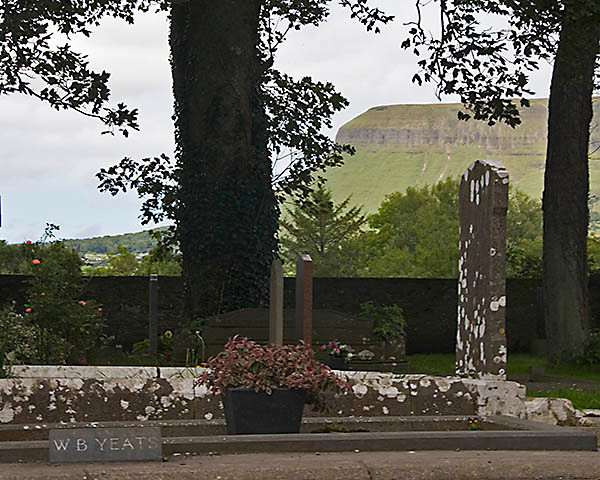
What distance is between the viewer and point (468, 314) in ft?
36.8

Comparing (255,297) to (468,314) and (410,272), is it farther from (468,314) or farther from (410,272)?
(410,272)

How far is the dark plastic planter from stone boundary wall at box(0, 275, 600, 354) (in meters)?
16.4

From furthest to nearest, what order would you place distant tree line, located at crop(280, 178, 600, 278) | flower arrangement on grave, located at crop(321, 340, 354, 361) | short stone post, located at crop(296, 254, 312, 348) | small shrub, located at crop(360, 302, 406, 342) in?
1. distant tree line, located at crop(280, 178, 600, 278)
2. small shrub, located at crop(360, 302, 406, 342)
3. flower arrangement on grave, located at crop(321, 340, 354, 361)
4. short stone post, located at crop(296, 254, 312, 348)

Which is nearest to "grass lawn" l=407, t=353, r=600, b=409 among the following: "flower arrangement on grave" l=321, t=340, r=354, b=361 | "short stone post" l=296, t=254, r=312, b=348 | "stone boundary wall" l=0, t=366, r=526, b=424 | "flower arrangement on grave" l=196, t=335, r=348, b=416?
"flower arrangement on grave" l=321, t=340, r=354, b=361

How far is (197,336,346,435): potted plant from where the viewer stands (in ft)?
26.0

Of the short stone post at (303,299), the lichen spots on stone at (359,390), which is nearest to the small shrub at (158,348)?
the short stone post at (303,299)

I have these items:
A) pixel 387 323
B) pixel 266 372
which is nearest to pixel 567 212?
pixel 387 323

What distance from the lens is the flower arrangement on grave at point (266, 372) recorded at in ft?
26.2

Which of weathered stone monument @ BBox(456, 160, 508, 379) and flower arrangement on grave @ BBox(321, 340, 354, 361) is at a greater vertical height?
weathered stone monument @ BBox(456, 160, 508, 379)

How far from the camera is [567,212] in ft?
72.0

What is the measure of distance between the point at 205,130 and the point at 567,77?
779 cm

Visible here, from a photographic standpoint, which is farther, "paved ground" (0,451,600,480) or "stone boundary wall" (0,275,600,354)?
"stone boundary wall" (0,275,600,354)

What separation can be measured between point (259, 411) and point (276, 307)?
704 centimetres

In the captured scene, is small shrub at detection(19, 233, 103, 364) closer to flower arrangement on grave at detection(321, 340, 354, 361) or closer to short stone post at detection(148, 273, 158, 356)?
flower arrangement on grave at detection(321, 340, 354, 361)
